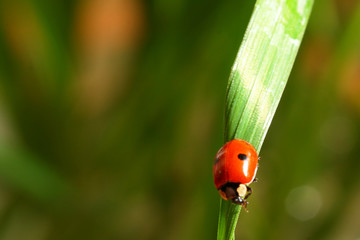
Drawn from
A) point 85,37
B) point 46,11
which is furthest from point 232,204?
point 85,37

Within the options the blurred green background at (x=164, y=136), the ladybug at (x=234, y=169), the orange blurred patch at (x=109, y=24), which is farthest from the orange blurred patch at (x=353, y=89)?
the ladybug at (x=234, y=169)

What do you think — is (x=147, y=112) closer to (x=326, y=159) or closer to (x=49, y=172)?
(x=49, y=172)

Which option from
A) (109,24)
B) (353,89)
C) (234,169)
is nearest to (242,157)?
(234,169)

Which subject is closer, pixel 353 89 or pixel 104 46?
pixel 353 89

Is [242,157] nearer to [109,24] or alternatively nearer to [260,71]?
[260,71]

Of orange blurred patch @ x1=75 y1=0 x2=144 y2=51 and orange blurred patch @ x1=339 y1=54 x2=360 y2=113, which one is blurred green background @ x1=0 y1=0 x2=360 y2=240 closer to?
orange blurred patch @ x1=339 y1=54 x2=360 y2=113

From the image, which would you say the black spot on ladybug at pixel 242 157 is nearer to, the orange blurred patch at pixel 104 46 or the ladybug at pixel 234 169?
the ladybug at pixel 234 169
